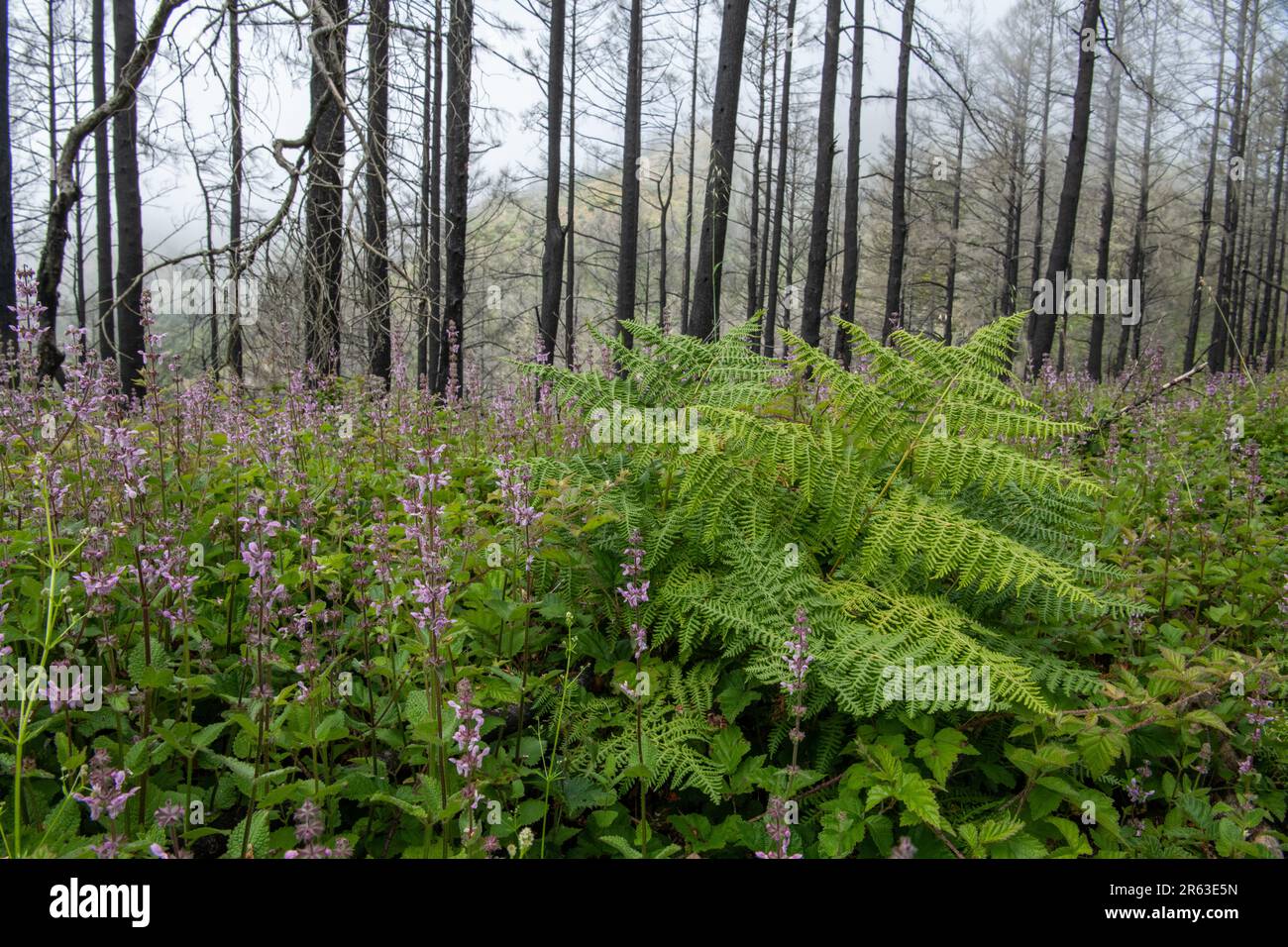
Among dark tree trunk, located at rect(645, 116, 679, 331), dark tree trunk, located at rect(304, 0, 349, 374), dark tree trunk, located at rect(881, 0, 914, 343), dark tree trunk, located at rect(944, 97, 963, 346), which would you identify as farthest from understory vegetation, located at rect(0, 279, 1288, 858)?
dark tree trunk, located at rect(944, 97, 963, 346)

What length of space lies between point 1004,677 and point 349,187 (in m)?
4.10

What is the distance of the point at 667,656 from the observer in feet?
8.55

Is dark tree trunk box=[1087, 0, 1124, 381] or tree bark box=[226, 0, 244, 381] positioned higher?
dark tree trunk box=[1087, 0, 1124, 381]

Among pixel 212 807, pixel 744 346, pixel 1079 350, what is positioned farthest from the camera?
pixel 1079 350

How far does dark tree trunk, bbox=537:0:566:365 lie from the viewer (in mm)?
13580

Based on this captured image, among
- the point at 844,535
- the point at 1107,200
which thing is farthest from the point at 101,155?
the point at 1107,200

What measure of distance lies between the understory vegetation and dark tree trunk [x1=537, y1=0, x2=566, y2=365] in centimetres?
1068

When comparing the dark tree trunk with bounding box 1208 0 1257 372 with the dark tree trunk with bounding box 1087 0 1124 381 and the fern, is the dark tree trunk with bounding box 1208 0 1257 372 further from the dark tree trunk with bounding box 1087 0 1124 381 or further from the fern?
the fern

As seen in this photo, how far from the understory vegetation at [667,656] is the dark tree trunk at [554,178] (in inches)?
Answer: 420

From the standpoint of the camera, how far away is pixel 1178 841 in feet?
6.77

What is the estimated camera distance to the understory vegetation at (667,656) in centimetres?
178

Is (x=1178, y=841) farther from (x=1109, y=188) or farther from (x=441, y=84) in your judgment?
(x=1109, y=188)

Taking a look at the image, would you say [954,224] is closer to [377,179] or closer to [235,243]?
[377,179]
